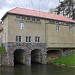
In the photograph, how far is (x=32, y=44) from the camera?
43531 mm

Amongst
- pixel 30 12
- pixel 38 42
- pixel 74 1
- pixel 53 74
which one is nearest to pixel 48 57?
pixel 38 42

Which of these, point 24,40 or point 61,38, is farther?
point 61,38

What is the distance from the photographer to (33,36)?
144 ft

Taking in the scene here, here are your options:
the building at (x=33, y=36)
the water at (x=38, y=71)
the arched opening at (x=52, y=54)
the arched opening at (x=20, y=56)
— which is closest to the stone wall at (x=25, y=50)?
the building at (x=33, y=36)

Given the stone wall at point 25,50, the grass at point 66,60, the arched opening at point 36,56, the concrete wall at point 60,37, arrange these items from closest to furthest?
1. the stone wall at point 25,50
2. the grass at point 66,60
3. the concrete wall at point 60,37
4. the arched opening at point 36,56

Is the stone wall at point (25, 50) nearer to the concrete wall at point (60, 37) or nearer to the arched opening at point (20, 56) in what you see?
the arched opening at point (20, 56)

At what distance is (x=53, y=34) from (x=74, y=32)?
24.3ft

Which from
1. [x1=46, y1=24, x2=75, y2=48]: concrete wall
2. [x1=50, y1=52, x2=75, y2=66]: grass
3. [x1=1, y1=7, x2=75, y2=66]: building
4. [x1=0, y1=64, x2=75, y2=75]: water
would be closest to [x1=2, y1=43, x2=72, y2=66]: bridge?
[x1=1, y1=7, x2=75, y2=66]: building

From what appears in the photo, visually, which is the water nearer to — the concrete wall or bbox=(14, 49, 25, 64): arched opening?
bbox=(14, 49, 25, 64): arched opening

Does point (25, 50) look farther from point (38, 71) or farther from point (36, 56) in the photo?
point (38, 71)

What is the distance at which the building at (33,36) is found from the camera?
40.8 meters

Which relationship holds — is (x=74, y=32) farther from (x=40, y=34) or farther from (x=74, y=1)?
(x=74, y=1)

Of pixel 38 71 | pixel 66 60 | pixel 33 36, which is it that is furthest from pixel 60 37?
pixel 38 71

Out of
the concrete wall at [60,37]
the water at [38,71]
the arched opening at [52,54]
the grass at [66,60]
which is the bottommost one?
the water at [38,71]
